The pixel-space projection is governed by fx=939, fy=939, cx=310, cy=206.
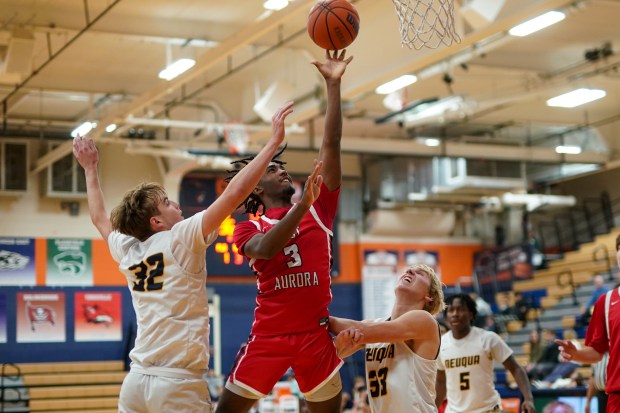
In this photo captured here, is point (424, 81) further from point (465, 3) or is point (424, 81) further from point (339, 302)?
point (339, 302)

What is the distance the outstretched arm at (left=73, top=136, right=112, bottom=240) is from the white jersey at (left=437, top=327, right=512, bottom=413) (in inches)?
135

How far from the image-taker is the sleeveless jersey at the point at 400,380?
204 inches

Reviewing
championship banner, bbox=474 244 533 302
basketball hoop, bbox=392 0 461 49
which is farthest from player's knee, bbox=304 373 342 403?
championship banner, bbox=474 244 533 302

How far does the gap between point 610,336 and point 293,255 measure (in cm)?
241

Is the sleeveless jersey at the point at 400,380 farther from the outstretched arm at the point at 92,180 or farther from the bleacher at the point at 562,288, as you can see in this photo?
the bleacher at the point at 562,288

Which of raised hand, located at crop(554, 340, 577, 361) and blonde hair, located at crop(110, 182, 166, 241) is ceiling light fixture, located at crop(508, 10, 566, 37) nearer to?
raised hand, located at crop(554, 340, 577, 361)

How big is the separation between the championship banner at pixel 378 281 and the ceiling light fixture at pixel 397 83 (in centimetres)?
870

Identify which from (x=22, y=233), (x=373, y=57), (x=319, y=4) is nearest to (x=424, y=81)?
(x=373, y=57)

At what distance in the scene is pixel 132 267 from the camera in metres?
4.67

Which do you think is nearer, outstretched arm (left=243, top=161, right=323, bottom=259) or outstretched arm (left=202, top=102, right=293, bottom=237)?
outstretched arm (left=202, top=102, right=293, bottom=237)

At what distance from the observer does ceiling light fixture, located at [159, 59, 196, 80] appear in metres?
14.4

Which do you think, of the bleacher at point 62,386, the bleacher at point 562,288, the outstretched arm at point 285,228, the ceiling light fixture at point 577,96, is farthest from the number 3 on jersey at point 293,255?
the bleacher at point 562,288

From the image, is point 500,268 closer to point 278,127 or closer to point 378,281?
point 378,281

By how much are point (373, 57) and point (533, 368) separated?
6.39 meters
